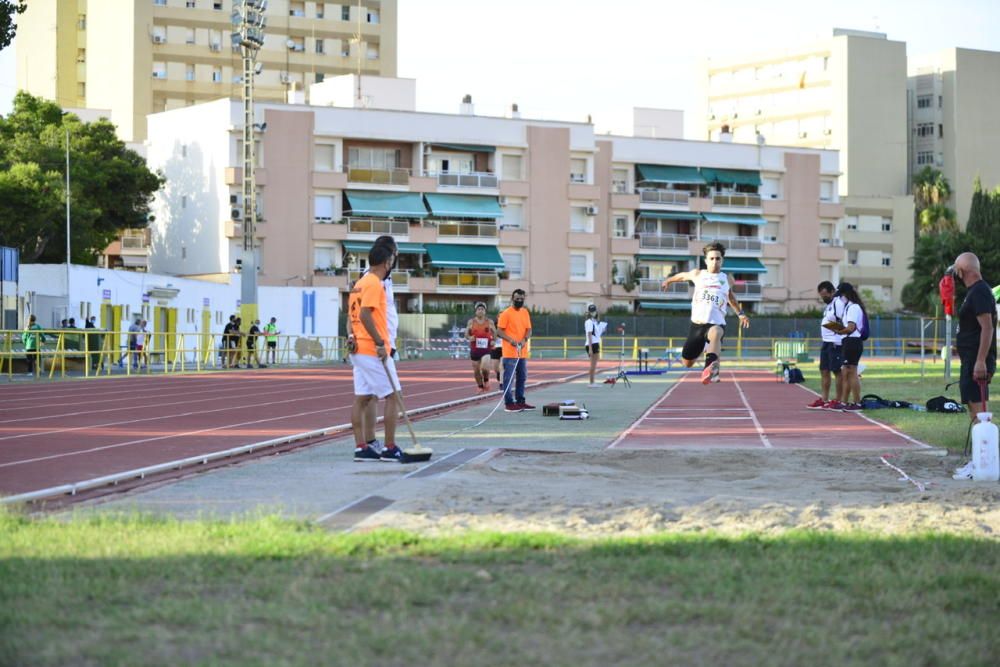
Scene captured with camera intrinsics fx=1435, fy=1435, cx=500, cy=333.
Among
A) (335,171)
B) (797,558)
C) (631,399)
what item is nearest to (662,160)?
(335,171)

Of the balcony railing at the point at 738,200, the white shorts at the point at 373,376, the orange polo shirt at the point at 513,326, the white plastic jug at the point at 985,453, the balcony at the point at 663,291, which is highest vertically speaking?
the balcony railing at the point at 738,200

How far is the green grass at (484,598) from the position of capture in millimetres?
5180

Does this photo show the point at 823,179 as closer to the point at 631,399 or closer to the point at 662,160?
the point at 662,160

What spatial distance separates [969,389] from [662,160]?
7245 centimetres

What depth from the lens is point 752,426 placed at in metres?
18.8

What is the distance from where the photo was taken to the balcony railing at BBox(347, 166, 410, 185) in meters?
74.9

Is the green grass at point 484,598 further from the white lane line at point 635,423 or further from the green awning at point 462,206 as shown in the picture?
the green awning at point 462,206

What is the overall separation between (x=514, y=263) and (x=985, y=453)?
68228 mm

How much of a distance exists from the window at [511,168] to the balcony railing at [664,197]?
818 cm

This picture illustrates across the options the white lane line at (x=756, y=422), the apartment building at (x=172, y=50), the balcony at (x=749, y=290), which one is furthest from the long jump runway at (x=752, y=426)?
the apartment building at (x=172, y=50)

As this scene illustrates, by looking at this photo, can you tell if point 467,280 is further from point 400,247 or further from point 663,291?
point 663,291

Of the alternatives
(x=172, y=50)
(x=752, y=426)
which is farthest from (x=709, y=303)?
(x=172, y=50)

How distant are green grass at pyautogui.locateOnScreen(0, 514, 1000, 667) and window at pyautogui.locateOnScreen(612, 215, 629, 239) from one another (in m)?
75.7

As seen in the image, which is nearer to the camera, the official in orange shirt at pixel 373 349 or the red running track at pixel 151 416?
the official in orange shirt at pixel 373 349
